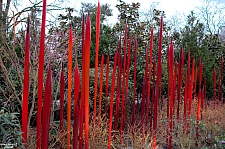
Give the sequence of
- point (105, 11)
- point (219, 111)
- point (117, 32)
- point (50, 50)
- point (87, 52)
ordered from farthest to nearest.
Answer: point (105, 11) < point (117, 32) < point (219, 111) < point (50, 50) < point (87, 52)

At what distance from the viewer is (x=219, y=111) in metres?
4.39

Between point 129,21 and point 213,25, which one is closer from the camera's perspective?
point 129,21

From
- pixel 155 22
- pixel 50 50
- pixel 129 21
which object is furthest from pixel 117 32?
pixel 50 50

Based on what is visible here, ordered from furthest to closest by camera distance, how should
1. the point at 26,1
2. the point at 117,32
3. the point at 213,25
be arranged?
the point at 213,25, the point at 26,1, the point at 117,32

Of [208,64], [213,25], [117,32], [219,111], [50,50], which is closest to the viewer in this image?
[50,50]

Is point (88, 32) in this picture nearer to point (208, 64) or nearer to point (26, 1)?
point (208, 64)

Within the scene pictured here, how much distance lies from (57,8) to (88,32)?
23.6 feet

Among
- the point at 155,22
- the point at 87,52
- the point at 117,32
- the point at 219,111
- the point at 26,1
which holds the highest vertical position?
the point at 26,1

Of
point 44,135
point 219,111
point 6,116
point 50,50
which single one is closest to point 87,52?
point 44,135

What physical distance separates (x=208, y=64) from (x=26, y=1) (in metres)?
6.26

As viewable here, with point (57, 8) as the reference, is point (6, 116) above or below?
below

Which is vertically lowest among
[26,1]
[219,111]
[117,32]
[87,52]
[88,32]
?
[219,111]

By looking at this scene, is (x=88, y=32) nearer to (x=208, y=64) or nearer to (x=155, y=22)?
(x=208, y=64)

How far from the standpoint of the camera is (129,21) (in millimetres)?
7480
